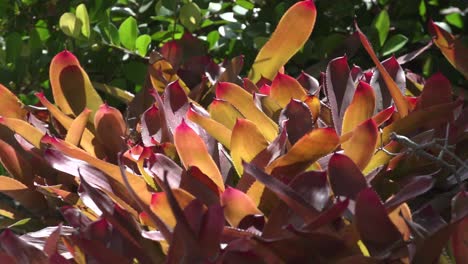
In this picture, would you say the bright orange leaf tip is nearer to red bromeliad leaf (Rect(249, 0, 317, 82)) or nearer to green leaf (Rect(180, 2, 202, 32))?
red bromeliad leaf (Rect(249, 0, 317, 82))

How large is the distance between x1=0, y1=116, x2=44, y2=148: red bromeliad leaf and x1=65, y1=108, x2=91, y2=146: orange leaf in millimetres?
72

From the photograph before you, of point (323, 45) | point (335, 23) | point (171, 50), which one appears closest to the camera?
point (171, 50)

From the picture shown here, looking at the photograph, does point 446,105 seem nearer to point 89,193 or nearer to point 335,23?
point 89,193

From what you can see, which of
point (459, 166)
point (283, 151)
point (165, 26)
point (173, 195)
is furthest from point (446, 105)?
point (165, 26)

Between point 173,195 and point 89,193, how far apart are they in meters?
0.22

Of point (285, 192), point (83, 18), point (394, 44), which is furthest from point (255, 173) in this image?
A: point (394, 44)

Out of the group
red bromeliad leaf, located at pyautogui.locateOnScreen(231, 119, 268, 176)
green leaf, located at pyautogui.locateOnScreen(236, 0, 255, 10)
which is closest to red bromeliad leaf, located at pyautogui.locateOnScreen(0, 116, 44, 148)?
red bromeliad leaf, located at pyautogui.locateOnScreen(231, 119, 268, 176)

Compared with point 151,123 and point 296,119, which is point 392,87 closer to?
point 296,119

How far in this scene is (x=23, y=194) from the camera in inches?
84.0

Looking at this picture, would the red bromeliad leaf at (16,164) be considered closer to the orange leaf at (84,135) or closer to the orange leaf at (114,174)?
the orange leaf at (84,135)

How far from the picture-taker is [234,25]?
3127 millimetres

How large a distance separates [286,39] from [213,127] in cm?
53

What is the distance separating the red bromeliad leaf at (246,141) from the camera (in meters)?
1.82

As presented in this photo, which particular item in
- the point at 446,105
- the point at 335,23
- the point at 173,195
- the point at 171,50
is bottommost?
the point at 335,23
